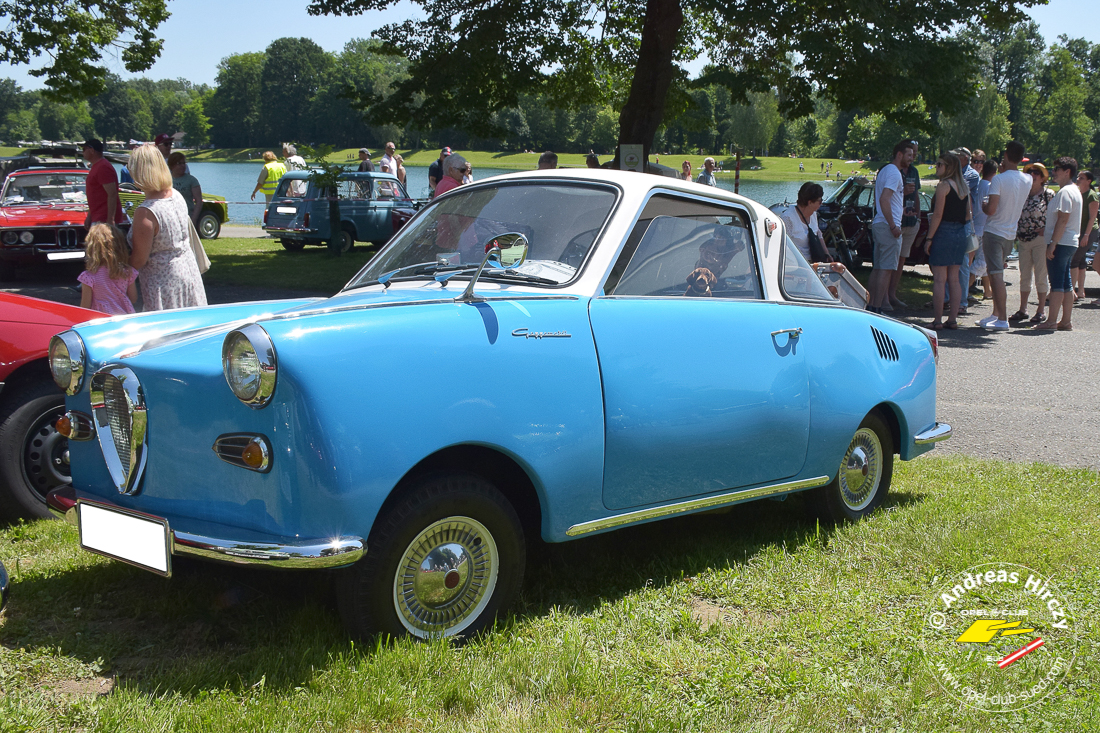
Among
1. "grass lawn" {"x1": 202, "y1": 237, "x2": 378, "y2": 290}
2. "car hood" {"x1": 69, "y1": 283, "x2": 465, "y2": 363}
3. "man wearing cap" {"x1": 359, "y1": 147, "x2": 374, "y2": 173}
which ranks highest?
"man wearing cap" {"x1": 359, "y1": 147, "x2": 374, "y2": 173}

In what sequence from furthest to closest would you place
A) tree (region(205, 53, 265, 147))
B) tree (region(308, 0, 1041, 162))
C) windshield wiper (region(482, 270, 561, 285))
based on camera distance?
tree (region(205, 53, 265, 147)), tree (region(308, 0, 1041, 162)), windshield wiper (region(482, 270, 561, 285))

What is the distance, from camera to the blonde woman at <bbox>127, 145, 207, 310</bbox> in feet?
18.9

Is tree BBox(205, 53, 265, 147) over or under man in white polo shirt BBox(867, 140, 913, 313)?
over

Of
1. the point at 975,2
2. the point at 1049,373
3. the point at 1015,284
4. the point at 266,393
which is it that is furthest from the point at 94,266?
the point at 1015,284

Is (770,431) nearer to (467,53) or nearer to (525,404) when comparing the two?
(525,404)

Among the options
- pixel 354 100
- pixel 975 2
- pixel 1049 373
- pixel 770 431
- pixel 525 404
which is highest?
pixel 975 2

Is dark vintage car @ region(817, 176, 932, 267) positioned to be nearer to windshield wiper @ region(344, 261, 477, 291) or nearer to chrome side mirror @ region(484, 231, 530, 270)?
windshield wiper @ region(344, 261, 477, 291)

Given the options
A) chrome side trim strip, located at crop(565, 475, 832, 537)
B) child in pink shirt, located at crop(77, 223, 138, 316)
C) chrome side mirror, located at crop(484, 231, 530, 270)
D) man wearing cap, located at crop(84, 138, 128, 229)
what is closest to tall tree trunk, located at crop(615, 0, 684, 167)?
man wearing cap, located at crop(84, 138, 128, 229)

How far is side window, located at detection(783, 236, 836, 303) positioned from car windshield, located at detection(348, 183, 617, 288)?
3.62 feet

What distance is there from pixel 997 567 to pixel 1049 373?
586cm

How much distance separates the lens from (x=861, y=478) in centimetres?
481

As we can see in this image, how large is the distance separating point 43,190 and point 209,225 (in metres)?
6.71

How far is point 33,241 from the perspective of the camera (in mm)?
13828

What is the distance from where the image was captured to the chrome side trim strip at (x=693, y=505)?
340 cm
